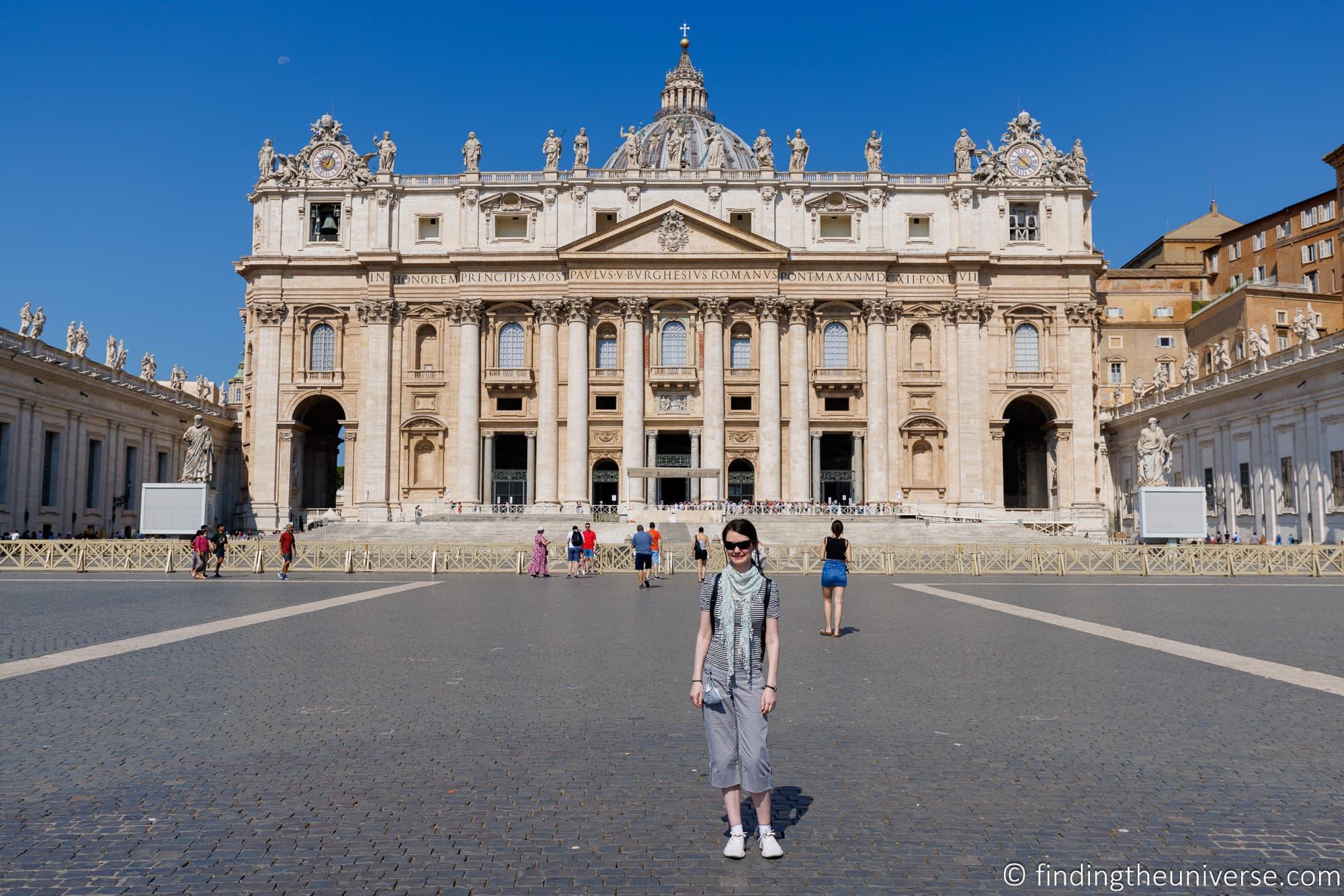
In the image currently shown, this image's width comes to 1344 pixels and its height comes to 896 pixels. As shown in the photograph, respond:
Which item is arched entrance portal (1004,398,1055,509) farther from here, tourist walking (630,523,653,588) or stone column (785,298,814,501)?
tourist walking (630,523,653,588)

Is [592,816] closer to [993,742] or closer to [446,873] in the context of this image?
[446,873]

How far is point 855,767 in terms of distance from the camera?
675cm

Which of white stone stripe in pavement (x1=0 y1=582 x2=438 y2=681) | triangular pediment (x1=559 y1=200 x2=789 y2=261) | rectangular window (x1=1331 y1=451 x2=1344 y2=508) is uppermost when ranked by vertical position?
triangular pediment (x1=559 y1=200 x2=789 y2=261)

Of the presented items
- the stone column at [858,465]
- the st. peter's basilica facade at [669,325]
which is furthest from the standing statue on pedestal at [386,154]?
the stone column at [858,465]

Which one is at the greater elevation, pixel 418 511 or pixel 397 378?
pixel 397 378

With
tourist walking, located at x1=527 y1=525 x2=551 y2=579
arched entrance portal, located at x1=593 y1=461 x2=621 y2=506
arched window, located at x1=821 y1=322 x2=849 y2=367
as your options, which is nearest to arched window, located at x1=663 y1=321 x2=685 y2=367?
arched entrance portal, located at x1=593 y1=461 x2=621 y2=506

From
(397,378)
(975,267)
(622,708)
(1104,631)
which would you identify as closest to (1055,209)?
(975,267)

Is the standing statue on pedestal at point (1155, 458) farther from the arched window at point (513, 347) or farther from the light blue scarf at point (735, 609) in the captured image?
the light blue scarf at point (735, 609)

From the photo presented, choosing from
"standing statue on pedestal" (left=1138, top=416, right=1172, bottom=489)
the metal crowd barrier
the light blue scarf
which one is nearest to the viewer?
the light blue scarf

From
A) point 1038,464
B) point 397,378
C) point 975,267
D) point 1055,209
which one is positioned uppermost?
point 1055,209

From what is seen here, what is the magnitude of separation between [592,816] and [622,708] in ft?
9.91

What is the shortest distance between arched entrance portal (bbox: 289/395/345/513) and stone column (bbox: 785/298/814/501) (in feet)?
85.5

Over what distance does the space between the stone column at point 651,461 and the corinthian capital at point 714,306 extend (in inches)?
276

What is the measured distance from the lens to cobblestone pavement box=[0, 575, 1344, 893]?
4.96 m
